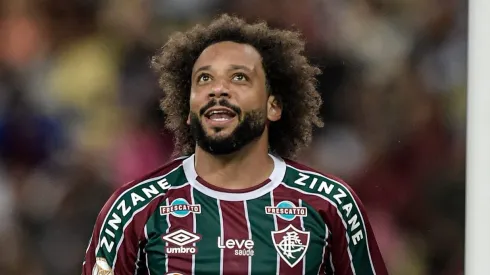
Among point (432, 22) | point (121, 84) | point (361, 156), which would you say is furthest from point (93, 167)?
point (432, 22)

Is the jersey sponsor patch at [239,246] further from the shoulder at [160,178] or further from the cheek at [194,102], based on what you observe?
the cheek at [194,102]

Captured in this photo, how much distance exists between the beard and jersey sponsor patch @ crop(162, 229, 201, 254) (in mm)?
179

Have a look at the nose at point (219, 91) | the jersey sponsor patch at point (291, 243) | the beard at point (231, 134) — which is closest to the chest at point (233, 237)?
the jersey sponsor patch at point (291, 243)

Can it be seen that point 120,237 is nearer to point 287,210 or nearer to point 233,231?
point 233,231

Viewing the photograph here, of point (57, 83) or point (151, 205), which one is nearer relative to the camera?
point (151, 205)

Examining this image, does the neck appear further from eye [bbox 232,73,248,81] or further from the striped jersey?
eye [bbox 232,73,248,81]

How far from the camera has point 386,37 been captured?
55.7 inches

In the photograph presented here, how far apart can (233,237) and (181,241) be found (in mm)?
105

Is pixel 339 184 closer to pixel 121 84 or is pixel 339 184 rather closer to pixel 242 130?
pixel 242 130

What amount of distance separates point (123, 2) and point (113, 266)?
0.60 metres

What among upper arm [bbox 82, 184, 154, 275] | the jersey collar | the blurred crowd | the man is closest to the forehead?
the man

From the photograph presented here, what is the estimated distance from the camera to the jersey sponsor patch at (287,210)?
127cm

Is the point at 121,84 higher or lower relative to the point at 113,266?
higher

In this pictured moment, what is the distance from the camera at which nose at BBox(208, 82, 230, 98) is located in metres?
1.26
